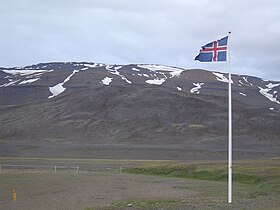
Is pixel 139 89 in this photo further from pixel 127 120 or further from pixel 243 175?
pixel 243 175

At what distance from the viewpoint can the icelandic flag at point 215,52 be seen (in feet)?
63.3

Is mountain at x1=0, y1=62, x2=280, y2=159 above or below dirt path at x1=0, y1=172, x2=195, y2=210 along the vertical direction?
above

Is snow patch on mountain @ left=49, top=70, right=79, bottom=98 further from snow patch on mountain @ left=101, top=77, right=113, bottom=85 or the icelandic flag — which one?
the icelandic flag

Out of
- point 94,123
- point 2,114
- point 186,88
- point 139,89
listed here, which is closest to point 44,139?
point 94,123

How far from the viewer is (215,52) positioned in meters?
19.4

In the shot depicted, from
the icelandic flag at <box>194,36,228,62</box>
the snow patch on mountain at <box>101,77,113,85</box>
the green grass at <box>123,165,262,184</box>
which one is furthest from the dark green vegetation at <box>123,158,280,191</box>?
the snow patch on mountain at <box>101,77,113,85</box>

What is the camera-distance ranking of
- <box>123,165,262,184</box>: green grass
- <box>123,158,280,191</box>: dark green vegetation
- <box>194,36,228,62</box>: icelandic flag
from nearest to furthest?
<box>194,36,228,62</box>: icelandic flag, <box>123,158,280,191</box>: dark green vegetation, <box>123,165,262,184</box>: green grass

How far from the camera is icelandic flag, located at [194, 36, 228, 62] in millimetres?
19297

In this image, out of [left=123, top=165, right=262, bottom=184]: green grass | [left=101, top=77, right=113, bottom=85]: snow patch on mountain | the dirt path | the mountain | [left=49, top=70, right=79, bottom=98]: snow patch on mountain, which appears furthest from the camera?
[left=101, top=77, right=113, bottom=85]: snow patch on mountain

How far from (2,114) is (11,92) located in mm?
47747

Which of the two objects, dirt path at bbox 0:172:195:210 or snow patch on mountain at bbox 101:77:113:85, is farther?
snow patch on mountain at bbox 101:77:113:85

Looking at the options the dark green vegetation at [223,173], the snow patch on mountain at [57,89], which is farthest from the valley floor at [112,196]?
the snow patch on mountain at [57,89]

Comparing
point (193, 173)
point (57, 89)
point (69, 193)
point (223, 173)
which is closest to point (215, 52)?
point (69, 193)

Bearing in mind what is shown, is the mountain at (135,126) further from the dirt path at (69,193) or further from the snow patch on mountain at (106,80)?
the snow patch on mountain at (106,80)
